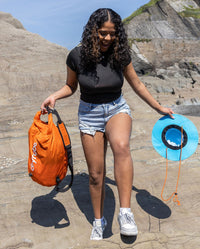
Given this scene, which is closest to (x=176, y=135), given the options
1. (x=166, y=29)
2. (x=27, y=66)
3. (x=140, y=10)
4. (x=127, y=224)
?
(x=127, y=224)

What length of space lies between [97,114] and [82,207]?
1230mm

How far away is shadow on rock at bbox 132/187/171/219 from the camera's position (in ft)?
9.40

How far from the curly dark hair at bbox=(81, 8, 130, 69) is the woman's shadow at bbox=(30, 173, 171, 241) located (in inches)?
46.5

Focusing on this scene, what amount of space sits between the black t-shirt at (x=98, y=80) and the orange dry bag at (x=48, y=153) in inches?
15.8

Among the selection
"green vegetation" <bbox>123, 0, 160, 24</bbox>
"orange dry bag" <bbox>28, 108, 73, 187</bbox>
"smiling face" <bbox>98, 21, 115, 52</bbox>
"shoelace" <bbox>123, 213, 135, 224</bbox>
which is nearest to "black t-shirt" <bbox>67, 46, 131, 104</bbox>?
"smiling face" <bbox>98, 21, 115, 52</bbox>

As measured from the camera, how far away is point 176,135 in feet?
8.89

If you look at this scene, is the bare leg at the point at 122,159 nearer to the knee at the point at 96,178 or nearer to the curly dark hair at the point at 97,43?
the knee at the point at 96,178

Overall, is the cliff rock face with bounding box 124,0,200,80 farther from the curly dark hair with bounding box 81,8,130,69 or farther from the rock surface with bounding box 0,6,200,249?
the curly dark hair with bounding box 81,8,130,69

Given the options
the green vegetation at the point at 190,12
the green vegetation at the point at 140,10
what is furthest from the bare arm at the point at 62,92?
the green vegetation at the point at 190,12

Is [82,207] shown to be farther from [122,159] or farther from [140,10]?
[140,10]

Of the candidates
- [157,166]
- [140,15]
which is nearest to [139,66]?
[140,15]

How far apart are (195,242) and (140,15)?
40.3 m

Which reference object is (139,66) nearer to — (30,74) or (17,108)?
(30,74)

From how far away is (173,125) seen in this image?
266cm
